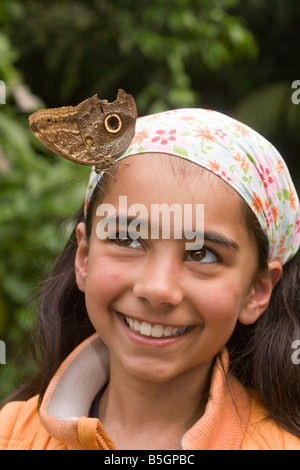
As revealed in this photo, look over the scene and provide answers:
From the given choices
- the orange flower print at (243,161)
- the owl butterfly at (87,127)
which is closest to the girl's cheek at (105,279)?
the owl butterfly at (87,127)

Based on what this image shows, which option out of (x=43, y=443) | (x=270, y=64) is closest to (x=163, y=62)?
(x=270, y=64)

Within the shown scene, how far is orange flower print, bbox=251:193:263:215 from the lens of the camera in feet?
4.44

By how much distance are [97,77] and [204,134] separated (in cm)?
407

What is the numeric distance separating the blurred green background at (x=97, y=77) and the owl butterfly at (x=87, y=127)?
80cm

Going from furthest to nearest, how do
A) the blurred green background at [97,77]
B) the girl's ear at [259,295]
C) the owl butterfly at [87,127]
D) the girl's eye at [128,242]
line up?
the blurred green background at [97,77], the girl's ear at [259,295], the girl's eye at [128,242], the owl butterfly at [87,127]

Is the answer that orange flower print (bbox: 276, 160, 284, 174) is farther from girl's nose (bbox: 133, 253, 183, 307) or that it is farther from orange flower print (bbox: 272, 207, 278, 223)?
girl's nose (bbox: 133, 253, 183, 307)

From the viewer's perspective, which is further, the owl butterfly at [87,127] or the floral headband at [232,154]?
the floral headband at [232,154]

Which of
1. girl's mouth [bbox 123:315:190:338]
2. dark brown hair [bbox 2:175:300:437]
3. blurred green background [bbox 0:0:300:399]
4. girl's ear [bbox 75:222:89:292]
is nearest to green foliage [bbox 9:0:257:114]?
blurred green background [bbox 0:0:300:399]

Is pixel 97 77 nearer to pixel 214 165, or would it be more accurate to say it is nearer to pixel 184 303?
pixel 214 165

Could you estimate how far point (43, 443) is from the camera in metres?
1.47

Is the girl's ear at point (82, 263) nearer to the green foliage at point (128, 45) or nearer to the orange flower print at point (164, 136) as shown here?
the orange flower print at point (164, 136)

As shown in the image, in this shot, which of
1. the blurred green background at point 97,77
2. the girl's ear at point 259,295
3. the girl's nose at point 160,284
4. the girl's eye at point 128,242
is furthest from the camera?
the blurred green background at point 97,77

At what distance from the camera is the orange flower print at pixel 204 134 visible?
1323 mm
